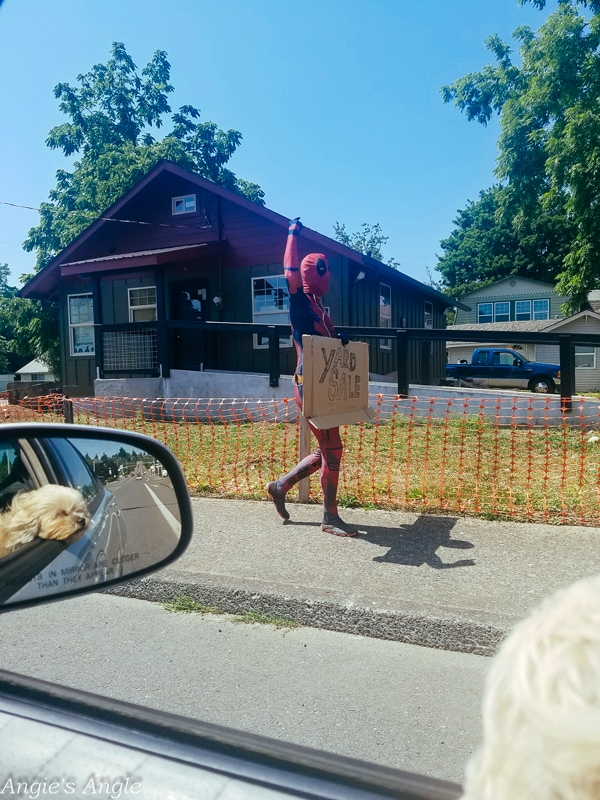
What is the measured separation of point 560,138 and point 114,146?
18.9 m

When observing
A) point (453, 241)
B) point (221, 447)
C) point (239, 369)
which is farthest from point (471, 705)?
point (453, 241)

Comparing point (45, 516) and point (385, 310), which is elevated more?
point (385, 310)

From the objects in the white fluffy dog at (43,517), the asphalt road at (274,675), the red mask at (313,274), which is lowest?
the asphalt road at (274,675)

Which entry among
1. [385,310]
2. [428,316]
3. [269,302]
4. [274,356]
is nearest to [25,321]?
[269,302]

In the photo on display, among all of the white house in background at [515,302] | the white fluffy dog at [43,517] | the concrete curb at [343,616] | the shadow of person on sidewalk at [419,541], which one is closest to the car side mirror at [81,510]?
the white fluffy dog at [43,517]

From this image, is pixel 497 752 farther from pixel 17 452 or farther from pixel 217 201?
pixel 217 201

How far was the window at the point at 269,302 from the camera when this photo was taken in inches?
602

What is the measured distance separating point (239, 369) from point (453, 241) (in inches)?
2076

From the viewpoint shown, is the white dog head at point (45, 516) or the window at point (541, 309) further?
the window at point (541, 309)

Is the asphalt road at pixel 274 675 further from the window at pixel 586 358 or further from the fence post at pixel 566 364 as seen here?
the window at pixel 586 358

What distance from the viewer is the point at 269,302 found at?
1548 centimetres

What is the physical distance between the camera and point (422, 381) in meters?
19.6

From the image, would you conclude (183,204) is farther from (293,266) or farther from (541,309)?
(541,309)

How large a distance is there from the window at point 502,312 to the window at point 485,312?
0.90 feet
